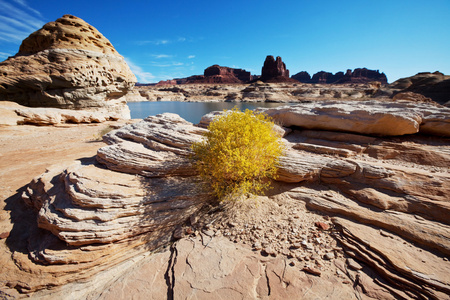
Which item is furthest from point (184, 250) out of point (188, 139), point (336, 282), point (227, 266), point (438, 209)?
point (438, 209)

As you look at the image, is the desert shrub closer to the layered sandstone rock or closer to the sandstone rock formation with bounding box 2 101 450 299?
the sandstone rock formation with bounding box 2 101 450 299

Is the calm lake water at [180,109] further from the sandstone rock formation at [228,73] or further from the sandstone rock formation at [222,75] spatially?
the sandstone rock formation at [228,73]

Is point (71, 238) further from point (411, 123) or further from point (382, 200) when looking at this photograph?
point (411, 123)

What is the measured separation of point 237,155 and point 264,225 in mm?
1907

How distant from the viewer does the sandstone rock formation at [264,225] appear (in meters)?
3.50

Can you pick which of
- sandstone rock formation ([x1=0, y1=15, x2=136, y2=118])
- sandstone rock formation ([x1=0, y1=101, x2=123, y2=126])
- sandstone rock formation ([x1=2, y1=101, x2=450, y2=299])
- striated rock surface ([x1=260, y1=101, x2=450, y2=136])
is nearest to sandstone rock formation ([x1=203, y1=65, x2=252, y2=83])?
sandstone rock formation ([x1=0, y1=15, x2=136, y2=118])

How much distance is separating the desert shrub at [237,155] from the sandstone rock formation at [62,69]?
70.8 ft

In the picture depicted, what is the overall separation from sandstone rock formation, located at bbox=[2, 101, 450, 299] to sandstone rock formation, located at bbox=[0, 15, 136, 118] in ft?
59.8

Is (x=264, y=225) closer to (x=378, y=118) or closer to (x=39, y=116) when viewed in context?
(x=378, y=118)

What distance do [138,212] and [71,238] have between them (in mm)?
1430

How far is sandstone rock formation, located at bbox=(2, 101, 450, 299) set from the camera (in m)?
3.50

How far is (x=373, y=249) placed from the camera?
380 cm

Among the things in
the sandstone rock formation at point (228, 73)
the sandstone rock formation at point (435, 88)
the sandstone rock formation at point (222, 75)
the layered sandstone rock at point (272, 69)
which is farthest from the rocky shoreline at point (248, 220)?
the sandstone rock formation at point (228, 73)

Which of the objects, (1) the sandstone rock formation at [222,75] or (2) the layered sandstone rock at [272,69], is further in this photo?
(1) the sandstone rock formation at [222,75]
